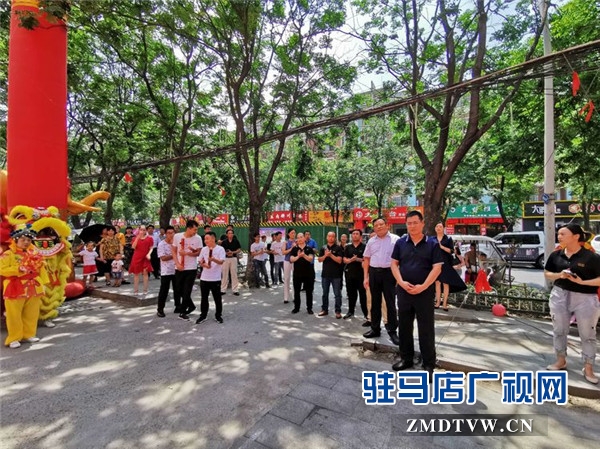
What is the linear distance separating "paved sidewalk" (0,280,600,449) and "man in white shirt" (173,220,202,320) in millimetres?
631

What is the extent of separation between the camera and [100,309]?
7465mm

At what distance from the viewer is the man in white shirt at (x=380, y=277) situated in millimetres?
5074

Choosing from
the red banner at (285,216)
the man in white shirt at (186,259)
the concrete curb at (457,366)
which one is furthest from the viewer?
the red banner at (285,216)

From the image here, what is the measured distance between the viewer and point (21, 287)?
4867 millimetres

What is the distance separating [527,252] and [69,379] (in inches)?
734

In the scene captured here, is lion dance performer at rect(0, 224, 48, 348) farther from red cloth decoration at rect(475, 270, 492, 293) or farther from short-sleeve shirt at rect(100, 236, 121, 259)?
red cloth decoration at rect(475, 270, 492, 293)

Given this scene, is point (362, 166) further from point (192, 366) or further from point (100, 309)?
point (192, 366)

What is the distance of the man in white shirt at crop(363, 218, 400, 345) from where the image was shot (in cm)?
507

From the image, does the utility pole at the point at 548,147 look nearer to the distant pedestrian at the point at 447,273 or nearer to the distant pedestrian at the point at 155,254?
the distant pedestrian at the point at 447,273

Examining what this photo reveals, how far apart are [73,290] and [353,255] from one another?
7.23 m

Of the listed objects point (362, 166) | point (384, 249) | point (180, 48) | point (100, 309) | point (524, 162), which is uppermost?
point (180, 48)

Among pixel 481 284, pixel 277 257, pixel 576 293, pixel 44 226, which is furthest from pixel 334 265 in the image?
pixel 44 226

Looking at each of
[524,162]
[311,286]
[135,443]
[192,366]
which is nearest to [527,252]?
[524,162]

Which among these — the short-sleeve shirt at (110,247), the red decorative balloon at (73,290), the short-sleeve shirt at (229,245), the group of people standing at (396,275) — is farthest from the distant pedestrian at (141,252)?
the short-sleeve shirt at (110,247)
